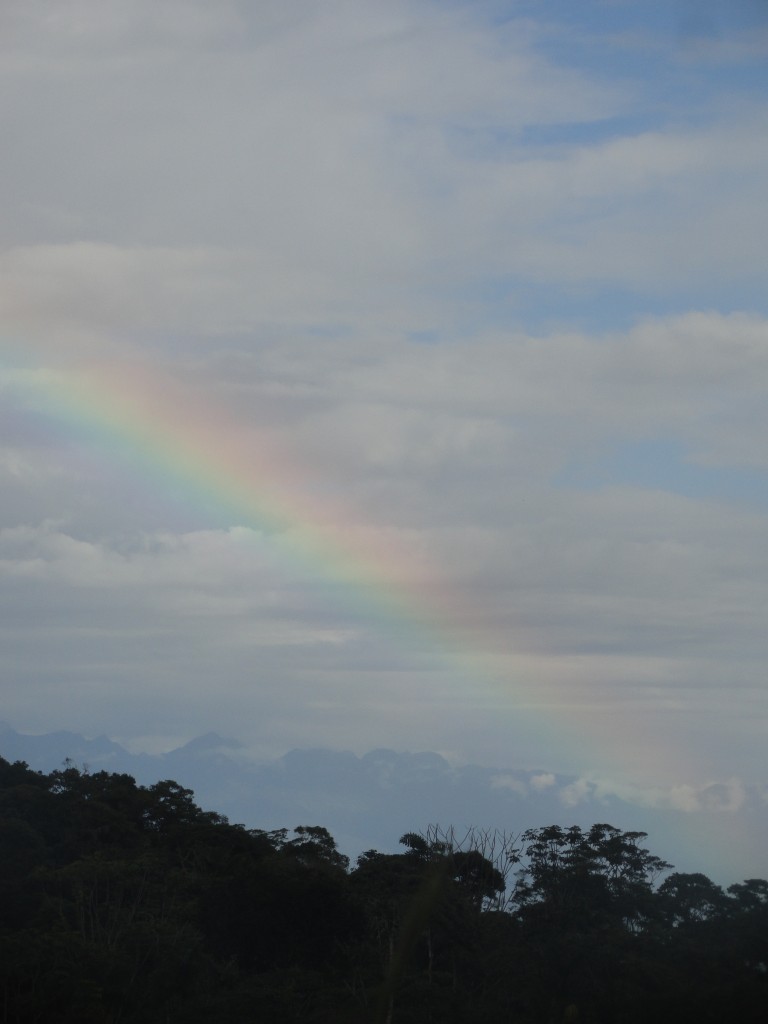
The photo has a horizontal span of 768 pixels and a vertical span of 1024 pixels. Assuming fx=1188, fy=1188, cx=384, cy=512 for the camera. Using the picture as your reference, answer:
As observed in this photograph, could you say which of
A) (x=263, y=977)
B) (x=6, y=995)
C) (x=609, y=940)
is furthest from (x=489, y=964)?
(x=6, y=995)

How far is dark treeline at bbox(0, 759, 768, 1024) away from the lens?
3238 cm

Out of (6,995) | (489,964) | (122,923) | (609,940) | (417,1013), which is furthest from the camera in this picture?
(122,923)

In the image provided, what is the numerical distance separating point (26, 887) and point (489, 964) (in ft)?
67.9

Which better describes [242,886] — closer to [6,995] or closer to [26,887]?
[26,887]

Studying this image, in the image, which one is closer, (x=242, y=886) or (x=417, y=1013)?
(x=417, y=1013)

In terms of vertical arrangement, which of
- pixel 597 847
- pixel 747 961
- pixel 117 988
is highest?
pixel 597 847

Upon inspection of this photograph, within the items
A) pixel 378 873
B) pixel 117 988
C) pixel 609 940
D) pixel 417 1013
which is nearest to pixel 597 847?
pixel 378 873

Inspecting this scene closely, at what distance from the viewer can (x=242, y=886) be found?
48.8 meters

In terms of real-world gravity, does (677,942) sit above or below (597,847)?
below

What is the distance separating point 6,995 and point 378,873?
25.8 meters

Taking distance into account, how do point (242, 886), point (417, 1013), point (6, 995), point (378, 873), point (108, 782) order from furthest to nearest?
1. point (108, 782)
2. point (378, 873)
3. point (242, 886)
4. point (417, 1013)
5. point (6, 995)

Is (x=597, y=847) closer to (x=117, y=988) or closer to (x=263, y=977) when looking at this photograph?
(x=263, y=977)

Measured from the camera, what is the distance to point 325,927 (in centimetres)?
4834

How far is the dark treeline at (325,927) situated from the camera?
32.4 m
